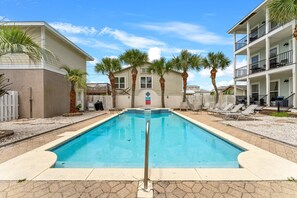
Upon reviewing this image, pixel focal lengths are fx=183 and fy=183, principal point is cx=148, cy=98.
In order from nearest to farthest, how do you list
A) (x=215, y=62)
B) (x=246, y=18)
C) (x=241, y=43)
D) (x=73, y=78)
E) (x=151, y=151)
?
(x=151, y=151) < (x=73, y=78) < (x=246, y=18) < (x=215, y=62) < (x=241, y=43)

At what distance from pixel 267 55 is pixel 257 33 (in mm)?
5055

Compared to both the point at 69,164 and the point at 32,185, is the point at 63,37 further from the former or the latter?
the point at 32,185

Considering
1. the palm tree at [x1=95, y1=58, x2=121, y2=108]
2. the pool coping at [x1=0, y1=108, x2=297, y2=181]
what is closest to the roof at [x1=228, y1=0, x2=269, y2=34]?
the palm tree at [x1=95, y1=58, x2=121, y2=108]

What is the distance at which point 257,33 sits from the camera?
64.3 feet

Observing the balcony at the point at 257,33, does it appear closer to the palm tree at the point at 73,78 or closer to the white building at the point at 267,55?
the white building at the point at 267,55

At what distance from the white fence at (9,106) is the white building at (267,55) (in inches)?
733

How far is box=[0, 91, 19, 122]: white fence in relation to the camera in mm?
10755

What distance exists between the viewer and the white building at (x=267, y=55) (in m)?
14.6

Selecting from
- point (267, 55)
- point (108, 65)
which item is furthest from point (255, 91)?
point (108, 65)

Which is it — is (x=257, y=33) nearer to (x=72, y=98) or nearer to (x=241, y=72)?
(x=241, y=72)

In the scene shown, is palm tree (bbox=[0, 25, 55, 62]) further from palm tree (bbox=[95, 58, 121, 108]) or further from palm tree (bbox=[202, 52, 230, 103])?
palm tree (bbox=[202, 52, 230, 103])

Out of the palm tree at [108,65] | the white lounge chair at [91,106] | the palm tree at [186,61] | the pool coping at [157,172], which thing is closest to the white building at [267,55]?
the palm tree at [186,61]

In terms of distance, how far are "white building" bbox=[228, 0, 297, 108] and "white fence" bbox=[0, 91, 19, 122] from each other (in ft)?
61.1

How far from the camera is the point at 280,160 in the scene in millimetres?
4043
